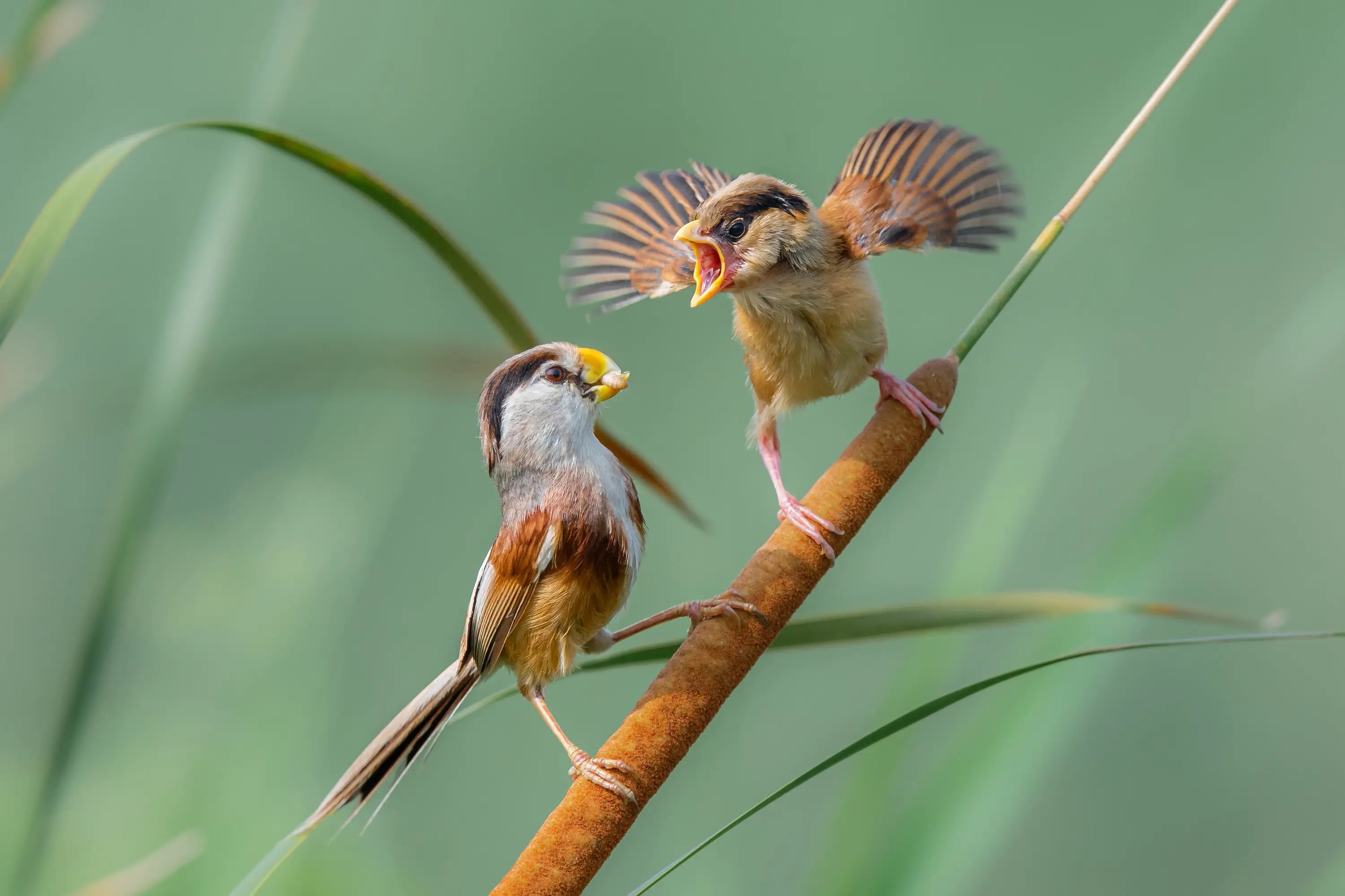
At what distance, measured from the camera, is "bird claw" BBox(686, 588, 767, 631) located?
0.74 metres

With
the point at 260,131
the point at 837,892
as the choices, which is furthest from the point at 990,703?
the point at 260,131

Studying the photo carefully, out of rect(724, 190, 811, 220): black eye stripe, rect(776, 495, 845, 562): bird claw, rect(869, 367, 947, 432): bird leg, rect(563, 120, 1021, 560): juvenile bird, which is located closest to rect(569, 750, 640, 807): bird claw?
rect(776, 495, 845, 562): bird claw

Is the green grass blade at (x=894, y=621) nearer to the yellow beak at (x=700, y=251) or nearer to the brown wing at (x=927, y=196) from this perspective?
the yellow beak at (x=700, y=251)

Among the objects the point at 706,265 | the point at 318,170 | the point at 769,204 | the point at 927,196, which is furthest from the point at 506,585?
the point at 927,196

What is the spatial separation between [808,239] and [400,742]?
0.80 meters

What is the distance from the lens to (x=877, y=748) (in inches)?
41.1

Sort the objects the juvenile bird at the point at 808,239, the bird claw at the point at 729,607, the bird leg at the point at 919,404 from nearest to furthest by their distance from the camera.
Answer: the bird claw at the point at 729,607 < the bird leg at the point at 919,404 < the juvenile bird at the point at 808,239

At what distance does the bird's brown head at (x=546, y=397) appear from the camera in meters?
0.78

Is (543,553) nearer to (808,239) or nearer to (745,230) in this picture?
(745,230)

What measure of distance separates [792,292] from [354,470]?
33.5 inches

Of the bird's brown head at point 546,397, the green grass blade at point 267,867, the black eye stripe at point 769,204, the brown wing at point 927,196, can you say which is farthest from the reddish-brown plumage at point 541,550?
the brown wing at point 927,196

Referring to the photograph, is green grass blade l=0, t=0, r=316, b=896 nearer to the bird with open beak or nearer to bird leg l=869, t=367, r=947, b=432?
the bird with open beak

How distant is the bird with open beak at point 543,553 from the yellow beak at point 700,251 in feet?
0.64

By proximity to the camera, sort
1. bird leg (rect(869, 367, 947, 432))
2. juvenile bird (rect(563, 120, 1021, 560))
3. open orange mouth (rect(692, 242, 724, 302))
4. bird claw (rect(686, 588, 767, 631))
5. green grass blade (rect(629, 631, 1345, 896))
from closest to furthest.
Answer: green grass blade (rect(629, 631, 1345, 896))
bird claw (rect(686, 588, 767, 631))
bird leg (rect(869, 367, 947, 432))
open orange mouth (rect(692, 242, 724, 302))
juvenile bird (rect(563, 120, 1021, 560))
